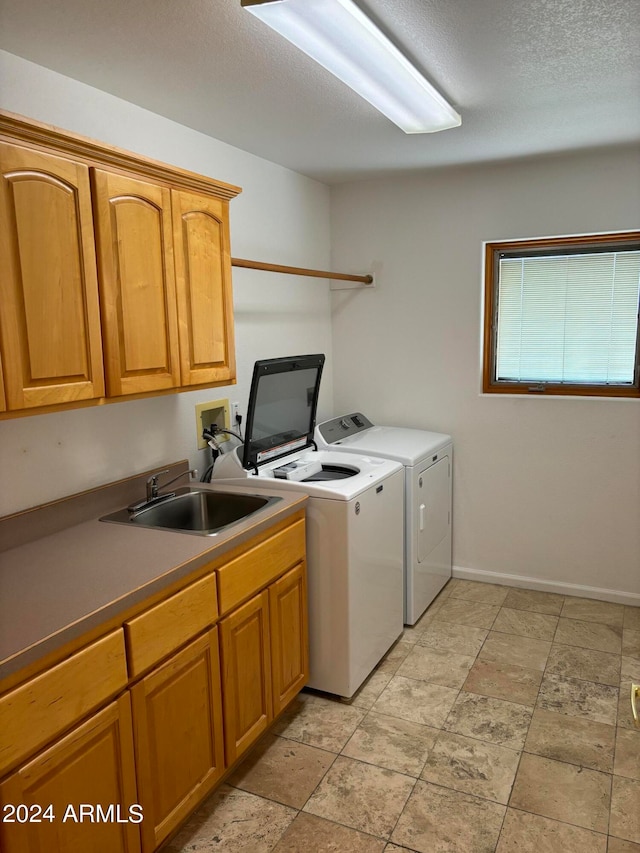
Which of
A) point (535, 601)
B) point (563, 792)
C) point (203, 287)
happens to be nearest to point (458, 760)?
point (563, 792)

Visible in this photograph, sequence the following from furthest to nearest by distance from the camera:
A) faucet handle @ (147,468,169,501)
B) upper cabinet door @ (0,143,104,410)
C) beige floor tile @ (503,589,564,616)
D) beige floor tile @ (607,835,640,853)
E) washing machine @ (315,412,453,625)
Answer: beige floor tile @ (503,589,564,616) < washing machine @ (315,412,453,625) < faucet handle @ (147,468,169,501) < beige floor tile @ (607,835,640,853) < upper cabinet door @ (0,143,104,410)

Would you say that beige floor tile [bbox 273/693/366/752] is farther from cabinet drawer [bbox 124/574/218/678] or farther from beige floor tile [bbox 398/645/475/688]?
cabinet drawer [bbox 124/574/218/678]

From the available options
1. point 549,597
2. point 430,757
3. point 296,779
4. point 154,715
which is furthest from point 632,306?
point 154,715

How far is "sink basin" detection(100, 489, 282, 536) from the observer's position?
97.5 inches

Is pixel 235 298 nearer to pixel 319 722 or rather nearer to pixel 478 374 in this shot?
pixel 478 374

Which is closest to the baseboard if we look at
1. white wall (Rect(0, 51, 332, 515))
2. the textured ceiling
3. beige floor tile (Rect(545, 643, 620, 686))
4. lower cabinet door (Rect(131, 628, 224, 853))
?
beige floor tile (Rect(545, 643, 620, 686))

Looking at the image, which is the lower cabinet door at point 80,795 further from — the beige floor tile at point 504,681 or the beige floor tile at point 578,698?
the beige floor tile at point 578,698

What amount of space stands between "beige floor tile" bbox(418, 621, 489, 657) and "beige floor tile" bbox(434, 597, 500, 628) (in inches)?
1.9

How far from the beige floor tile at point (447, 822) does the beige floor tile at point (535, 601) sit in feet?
5.13

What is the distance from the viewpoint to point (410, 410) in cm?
394

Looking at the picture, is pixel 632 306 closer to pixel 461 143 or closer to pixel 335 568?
pixel 461 143

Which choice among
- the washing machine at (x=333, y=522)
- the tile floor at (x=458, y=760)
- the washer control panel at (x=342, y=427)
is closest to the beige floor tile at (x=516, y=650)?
the tile floor at (x=458, y=760)

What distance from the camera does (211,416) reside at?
117 inches

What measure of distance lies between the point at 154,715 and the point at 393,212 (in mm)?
3043
